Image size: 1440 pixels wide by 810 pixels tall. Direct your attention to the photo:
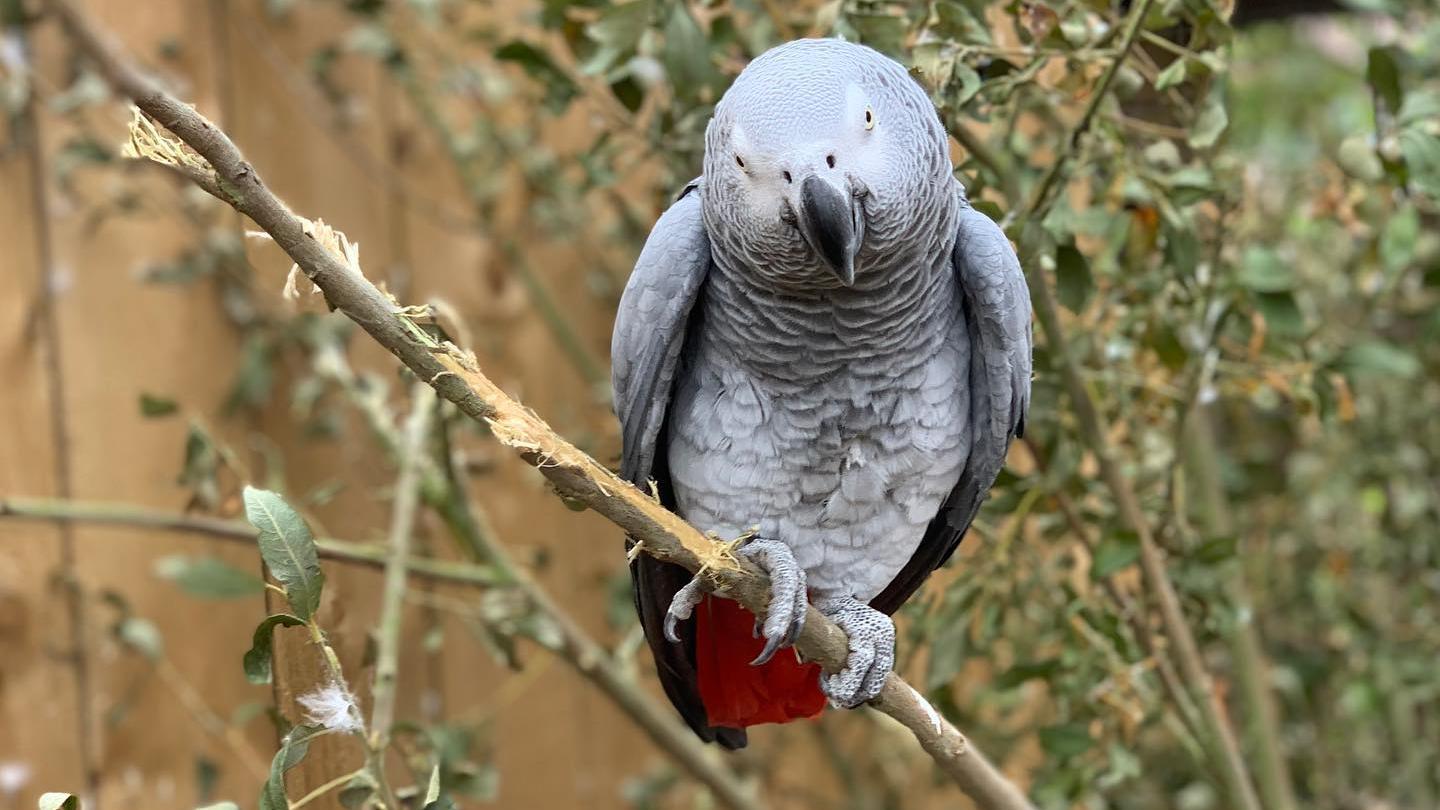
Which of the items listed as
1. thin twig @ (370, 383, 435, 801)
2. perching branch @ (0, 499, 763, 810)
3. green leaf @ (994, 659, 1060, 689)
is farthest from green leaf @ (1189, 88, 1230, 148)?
perching branch @ (0, 499, 763, 810)

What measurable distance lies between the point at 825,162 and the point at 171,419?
46.8 inches

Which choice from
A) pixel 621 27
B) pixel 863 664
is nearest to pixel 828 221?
pixel 863 664

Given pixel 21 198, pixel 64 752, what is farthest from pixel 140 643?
pixel 21 198

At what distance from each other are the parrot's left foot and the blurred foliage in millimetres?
267

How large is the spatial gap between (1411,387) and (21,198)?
69.0 inches

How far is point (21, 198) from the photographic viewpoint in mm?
1450

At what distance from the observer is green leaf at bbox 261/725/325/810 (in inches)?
26.5

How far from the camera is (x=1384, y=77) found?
0.96 meters

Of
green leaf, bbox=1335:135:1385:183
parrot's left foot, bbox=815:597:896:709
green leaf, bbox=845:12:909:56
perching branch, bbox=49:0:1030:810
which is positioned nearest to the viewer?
perching branch, bbox=49:0:1030:810

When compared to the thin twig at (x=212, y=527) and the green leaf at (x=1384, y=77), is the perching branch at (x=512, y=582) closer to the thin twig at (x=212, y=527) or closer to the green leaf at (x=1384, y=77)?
the thin twig at (x=212, y=527)

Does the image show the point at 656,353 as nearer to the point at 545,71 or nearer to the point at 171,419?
the point at 545,71

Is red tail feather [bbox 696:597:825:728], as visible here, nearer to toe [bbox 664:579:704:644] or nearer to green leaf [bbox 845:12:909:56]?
toe [bbox 664:579:704:644]

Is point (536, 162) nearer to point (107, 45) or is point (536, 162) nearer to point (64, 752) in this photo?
point (107, 45)

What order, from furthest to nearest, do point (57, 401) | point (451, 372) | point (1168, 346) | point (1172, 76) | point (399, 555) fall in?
1. point (57, 401)
2. point (399, 555)
3. point (1168, 346)
4. point (1172, 76)
5. point (451, 372)
